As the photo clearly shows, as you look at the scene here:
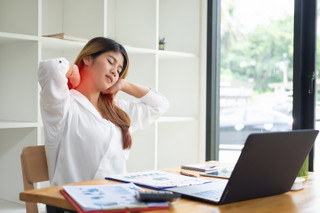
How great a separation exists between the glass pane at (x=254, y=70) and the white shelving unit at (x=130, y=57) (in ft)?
0.62

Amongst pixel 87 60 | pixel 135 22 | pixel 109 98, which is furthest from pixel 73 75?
pixel 135 22

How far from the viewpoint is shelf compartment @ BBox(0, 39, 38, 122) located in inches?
98.8

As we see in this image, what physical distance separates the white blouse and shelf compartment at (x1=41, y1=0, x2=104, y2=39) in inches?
32.8

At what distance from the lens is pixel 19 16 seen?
2.60 meters

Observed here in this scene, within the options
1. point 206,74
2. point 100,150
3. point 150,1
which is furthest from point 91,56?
point 206,74

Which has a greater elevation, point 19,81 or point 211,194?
point 19,81

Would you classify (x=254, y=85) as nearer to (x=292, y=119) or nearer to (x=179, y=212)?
(x=292, y=119)

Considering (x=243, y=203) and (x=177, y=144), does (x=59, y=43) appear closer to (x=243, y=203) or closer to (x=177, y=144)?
(x=177, y=144)

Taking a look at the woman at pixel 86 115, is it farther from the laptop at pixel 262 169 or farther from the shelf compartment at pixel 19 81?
the laptop at pixel 262 169

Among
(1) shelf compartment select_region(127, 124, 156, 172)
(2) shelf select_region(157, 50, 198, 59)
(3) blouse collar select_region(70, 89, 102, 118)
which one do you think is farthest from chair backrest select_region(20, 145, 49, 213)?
(2) shelf select_region(157, 50, 198, 59)

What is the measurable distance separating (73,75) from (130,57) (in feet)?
3.81

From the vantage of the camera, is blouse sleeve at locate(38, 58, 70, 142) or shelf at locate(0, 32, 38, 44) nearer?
blouse sleeve at locate(38, 58, 70, 142)

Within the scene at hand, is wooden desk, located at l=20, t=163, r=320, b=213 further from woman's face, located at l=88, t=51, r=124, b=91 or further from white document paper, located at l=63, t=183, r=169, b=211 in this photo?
woman's face, located at l=88, t=51, r=124, b=91

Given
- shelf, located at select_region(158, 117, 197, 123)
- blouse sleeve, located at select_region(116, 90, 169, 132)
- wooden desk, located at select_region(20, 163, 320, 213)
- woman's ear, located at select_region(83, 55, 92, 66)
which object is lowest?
wooden desk, located at select_region(20, 163, 320, 213)
